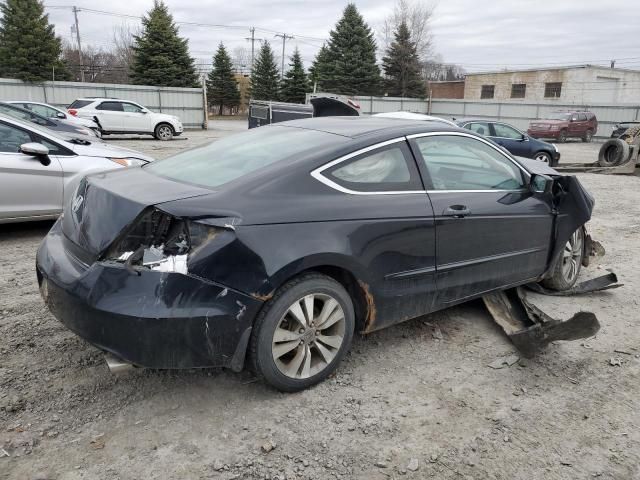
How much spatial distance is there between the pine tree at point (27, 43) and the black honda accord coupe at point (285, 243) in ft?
113

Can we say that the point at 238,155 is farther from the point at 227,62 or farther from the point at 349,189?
the point at 227,62

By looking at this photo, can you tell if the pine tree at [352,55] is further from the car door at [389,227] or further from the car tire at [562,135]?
the car door at [389,227]

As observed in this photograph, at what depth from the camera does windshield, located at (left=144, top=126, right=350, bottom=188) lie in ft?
9.89

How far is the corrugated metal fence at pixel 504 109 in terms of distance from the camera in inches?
1174

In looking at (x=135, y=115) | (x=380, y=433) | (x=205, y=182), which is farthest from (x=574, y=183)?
(x=135, y=115)

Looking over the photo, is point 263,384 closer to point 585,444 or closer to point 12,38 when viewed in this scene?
point 585,444

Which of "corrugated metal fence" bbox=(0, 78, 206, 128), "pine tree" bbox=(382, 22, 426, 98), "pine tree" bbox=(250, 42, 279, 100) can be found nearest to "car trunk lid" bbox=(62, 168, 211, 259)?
"corrugated metal fence" bbox=(0, 78, 206, 128)

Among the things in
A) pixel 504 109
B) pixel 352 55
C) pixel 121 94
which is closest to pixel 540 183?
pixel 121 94

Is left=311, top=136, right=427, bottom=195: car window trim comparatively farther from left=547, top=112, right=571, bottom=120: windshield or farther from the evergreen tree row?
the evergreen tree row

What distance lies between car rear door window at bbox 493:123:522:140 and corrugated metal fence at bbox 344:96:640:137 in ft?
33.8

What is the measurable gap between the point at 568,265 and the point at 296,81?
45.6 meters

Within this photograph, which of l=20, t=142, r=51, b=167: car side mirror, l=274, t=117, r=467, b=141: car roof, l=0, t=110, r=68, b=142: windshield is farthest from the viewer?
l=0, t=110, r=68, b=142: windshield

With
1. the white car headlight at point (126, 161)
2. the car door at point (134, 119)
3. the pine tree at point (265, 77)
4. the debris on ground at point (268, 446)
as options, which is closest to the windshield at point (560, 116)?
the car door at point (134, 119)

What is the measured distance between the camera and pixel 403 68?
44.5m
